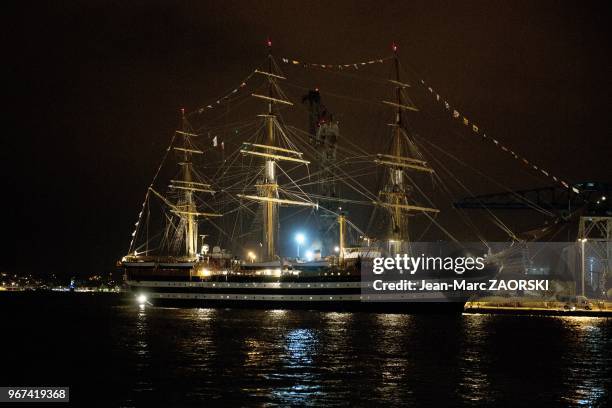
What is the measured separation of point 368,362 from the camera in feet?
124

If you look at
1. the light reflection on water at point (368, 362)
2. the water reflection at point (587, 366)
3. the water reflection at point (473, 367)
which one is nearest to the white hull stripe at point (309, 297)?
the light reflection on water at point (368, 362)

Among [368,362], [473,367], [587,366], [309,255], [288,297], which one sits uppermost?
[309,255]

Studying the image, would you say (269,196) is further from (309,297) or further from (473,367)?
(473,367)

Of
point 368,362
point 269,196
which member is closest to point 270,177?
point 269,196

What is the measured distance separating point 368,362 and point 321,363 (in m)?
2.26

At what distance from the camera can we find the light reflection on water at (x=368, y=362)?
29.5 meters

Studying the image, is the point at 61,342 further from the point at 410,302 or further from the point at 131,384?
the point at 410,302

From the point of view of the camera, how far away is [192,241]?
313 feet

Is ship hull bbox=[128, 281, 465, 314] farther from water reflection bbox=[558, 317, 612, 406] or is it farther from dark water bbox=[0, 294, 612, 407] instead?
water reflection bbox=[558, 317, 612, 406]

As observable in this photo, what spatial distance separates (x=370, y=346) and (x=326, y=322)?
17.3 metres

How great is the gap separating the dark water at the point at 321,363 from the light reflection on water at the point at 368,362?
0.06 meters

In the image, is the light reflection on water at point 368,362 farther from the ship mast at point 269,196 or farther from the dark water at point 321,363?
the ship mast at point 269,196

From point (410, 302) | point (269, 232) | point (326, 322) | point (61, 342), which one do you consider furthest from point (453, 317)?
point (61, 342)

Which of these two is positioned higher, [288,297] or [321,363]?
[288,297]
